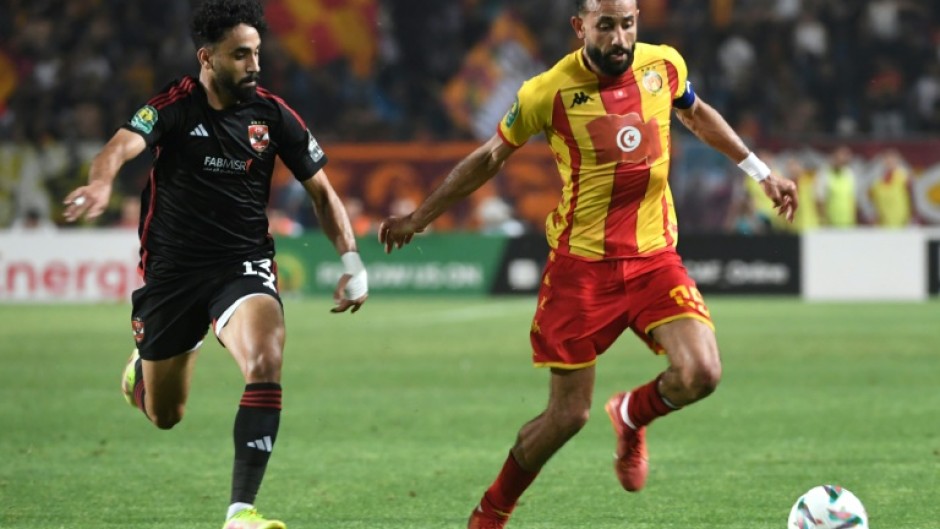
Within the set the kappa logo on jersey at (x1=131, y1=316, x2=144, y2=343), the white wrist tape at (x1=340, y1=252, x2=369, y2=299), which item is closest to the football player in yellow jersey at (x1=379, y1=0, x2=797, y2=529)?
the white wrist tape at (x1=340, y1=252, x2=369, y2=299)

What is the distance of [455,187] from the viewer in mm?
6586

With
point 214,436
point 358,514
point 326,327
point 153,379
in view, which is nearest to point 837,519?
point 358,514

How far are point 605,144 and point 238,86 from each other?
1.55 meters

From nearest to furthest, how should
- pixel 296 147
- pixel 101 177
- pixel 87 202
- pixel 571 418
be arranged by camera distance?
pixel 87 202 < pixel 101 177 < pixel 571 418 < pixel 296 147

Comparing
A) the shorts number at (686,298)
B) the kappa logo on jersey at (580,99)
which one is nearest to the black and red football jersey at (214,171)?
the kappa logo on jersey at (580,99)

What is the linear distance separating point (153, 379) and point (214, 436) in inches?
102

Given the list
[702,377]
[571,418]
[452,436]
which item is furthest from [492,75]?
[702,377]

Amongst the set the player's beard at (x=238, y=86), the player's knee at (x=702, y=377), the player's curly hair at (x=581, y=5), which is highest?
the player's curly hair at (x=581, y=5)

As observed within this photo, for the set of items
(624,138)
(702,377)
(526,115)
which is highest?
(526,115)

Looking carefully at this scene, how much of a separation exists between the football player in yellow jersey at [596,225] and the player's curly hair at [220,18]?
1.06 metres

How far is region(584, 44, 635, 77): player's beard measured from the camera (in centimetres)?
642

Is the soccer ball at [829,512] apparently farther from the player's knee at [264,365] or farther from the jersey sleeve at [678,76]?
the player's knee at [264,365]

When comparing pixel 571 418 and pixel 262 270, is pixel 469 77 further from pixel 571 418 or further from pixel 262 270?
pixel 571 418

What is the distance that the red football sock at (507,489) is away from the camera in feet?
21.0
